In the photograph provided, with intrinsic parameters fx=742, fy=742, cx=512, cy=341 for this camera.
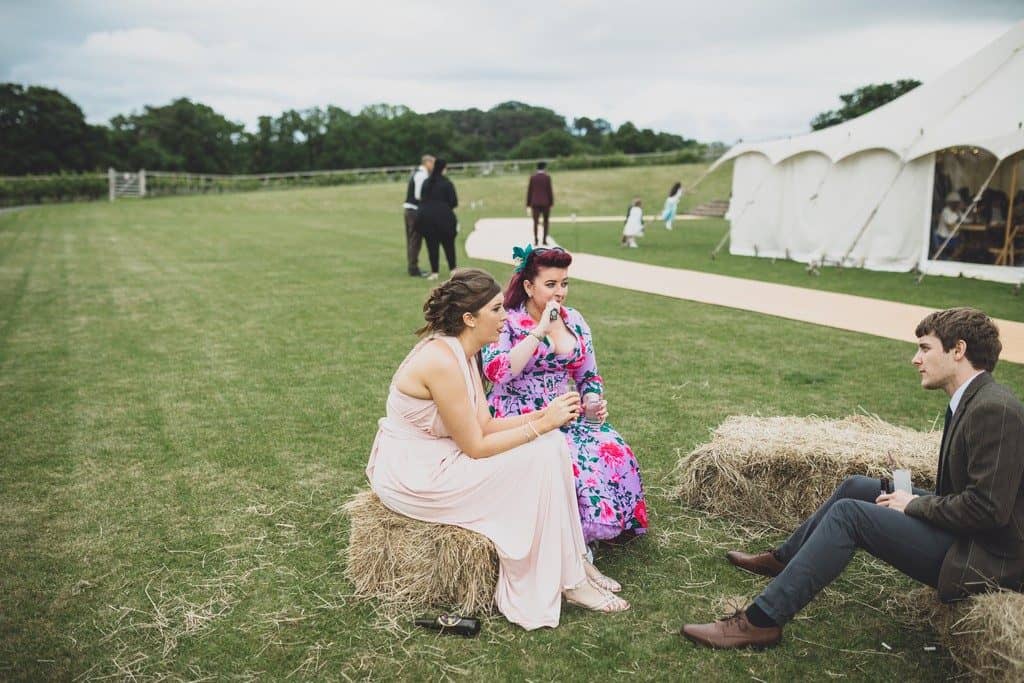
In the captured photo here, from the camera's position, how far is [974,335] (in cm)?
311

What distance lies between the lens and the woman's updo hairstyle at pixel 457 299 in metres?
3.78

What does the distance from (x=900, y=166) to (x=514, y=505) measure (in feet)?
48.5

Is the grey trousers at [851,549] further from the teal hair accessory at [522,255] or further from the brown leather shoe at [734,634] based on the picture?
the teal hair accessory at [522,255]

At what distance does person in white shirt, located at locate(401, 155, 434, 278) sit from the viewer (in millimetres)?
14039

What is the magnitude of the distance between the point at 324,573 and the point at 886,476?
3.21 metres

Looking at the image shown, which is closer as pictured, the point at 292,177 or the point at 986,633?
the point at 986,633

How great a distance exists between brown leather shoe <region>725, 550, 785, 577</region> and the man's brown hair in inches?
57.2

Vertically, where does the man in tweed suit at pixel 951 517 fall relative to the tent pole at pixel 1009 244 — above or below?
below

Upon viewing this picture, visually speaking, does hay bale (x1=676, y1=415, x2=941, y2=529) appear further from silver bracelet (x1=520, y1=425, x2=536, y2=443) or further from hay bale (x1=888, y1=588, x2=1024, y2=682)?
silver bracelet (x1=520, y1=425, x2=536, y2=443)

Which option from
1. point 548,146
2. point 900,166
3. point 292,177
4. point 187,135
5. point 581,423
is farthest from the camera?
point 548,146

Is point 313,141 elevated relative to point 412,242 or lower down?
elevated

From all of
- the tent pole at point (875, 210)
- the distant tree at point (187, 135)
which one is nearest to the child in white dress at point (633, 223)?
the tent pole at point (875, 210)

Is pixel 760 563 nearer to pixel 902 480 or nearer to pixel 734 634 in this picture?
pixel 734 634

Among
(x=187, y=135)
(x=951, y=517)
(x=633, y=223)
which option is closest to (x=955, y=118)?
(x=633, y=223)
